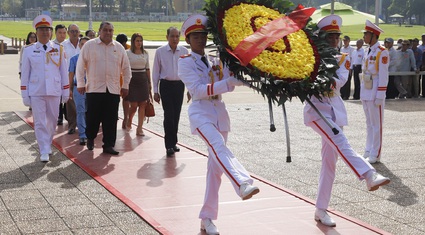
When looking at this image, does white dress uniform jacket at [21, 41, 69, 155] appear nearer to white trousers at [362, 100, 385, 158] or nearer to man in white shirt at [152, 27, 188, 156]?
man in white shirt at [152, 27, 188, 156]

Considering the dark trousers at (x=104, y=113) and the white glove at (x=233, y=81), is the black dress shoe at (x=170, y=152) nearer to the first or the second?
the dark trousers at (x=104, y=113)

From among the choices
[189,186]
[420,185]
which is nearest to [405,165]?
[420,185]

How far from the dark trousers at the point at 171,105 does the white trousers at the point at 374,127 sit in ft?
9.04

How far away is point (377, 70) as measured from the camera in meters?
10.4

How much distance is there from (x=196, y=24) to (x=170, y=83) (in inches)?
179

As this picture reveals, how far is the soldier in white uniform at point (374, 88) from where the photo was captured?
10289mm

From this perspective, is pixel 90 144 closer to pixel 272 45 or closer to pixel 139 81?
pixel 139 81

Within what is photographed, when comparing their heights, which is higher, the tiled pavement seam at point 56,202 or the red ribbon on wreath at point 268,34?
the red ribbon on wreath at point 268,34

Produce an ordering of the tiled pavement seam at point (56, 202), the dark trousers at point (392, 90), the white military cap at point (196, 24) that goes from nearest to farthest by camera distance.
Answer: the white military cap at point (196, 24) < the tiled pavement seam at point (56, 202) < the dark trousers at point (392, 90)

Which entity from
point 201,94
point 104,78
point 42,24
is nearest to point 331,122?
point 201,94

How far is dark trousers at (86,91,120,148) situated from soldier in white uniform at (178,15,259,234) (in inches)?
172

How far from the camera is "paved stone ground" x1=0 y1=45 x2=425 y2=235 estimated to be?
7.00 meters

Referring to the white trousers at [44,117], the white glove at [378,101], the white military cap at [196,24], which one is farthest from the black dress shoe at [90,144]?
the white military cap at [196,24]

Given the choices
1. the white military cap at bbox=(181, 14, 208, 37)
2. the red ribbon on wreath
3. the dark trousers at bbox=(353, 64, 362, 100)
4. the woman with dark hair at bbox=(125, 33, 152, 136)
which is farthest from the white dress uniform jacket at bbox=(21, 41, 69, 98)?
the dark trousers at bbox=(353, 64, 362, 100)
